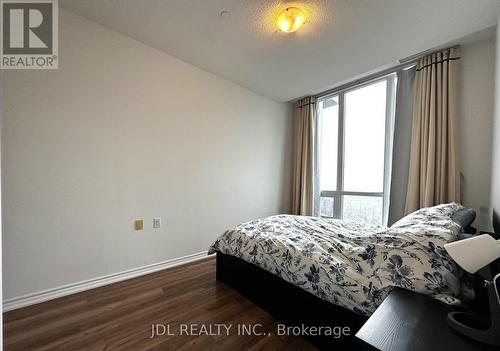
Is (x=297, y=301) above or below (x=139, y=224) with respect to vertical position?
below

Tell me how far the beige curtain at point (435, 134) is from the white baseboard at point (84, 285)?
298cm

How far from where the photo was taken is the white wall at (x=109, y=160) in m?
1.83

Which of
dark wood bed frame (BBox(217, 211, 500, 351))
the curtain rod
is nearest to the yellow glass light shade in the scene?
the curtain rod

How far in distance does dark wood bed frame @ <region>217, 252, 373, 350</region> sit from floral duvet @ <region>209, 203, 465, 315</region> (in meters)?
0.08

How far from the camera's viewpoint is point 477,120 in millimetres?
2328

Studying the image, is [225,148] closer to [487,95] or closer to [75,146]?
[75,146]

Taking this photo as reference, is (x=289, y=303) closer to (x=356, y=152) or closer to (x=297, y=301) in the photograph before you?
(x=297, y=301)

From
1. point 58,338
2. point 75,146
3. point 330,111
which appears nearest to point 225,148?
point 75,146

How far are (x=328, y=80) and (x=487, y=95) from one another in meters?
1.69

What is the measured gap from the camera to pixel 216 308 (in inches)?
71.2

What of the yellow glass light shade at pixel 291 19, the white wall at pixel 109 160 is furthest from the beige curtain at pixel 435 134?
the white wall at pixel 109 160
